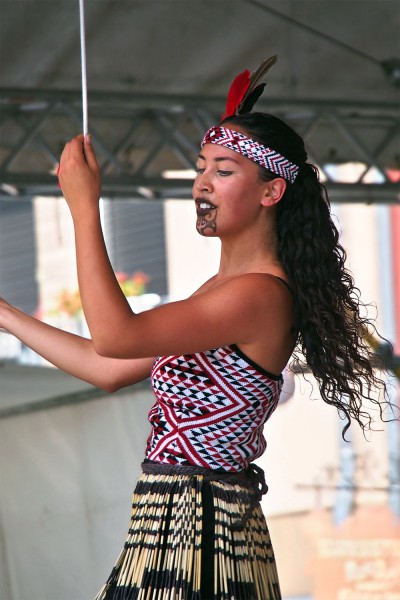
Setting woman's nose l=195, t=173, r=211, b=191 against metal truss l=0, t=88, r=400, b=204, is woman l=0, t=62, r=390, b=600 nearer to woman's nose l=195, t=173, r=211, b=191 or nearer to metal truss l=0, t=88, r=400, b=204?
woman's nose l=195, t=173, r=211, b=191

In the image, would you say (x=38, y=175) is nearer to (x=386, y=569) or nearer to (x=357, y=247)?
(x=386, y=569)

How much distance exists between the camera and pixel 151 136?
4.95 m

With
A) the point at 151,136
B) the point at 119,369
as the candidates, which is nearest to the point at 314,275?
the point at 119,369

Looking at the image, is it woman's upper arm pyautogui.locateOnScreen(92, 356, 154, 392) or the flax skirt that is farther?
woman's upper arm pyautogui.locateOnScreen(92, 356, 154, 392)

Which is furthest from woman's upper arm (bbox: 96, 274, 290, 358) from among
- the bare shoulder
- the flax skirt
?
the flax skirt

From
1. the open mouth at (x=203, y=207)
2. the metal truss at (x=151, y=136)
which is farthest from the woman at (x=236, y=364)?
the metal truss at (x=151, y=136)

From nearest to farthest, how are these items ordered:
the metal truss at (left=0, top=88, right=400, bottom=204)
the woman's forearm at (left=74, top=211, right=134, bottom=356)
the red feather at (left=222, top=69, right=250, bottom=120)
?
the woman's forearm at (left=74, top=211, right=134, bottom=356)
the red feather at (left=222, top=69, right=250, bottom=120)
the metal truss at (left=0, top=88, right=400, bottom=204)

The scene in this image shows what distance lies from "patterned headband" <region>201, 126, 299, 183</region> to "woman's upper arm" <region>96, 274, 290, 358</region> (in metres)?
0.17

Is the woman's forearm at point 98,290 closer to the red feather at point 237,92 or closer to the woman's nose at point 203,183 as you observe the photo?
the woman's nose at point 203,183

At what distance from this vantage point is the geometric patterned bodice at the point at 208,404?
1.49 metres

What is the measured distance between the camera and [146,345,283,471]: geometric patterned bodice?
1487mm

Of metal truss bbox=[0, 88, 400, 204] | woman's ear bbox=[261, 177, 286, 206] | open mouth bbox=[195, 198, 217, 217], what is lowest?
open mouth bbox=[195, 198, 217, 217]

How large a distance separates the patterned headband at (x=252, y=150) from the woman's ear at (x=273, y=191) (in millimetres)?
12

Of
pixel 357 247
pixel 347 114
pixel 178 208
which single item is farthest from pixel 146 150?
pixel 178 208
